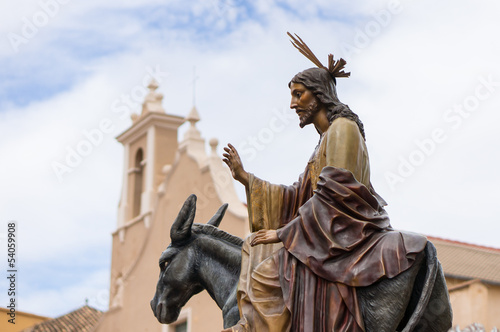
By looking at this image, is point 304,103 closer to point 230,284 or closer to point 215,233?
point 215,233

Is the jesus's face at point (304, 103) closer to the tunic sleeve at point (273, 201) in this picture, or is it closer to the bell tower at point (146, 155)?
the tunic sleeve at point (273, 201)

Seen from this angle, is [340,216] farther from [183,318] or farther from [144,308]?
[144,308]

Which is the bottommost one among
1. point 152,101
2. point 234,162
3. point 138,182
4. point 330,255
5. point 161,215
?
point 330,255

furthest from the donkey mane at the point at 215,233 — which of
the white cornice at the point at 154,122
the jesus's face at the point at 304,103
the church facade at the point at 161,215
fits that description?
the white cornice at the point at 154,122

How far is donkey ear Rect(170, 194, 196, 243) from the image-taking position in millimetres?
6348

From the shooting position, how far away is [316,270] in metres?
5.61

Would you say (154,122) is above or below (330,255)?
above

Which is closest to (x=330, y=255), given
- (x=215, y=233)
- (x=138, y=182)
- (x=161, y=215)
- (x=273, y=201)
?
(x=273, y=201)

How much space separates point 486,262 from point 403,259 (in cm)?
1724

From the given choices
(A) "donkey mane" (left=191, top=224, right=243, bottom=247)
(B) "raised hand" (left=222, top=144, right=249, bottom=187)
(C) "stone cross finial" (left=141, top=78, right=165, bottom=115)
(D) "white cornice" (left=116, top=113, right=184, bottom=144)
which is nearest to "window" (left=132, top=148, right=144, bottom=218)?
(D) "white cornice" (left=116, top=113, right=184, bottom=144)

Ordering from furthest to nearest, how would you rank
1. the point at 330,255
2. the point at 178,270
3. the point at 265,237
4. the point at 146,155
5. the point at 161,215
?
1. the point at 146,155
2. the point at 161,215
3. the point at 178,270
4. the point at 265,237
5. the point at 330,255

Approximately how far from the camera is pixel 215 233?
6512 millimetres

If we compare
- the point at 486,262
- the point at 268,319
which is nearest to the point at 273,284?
the point at 268,319

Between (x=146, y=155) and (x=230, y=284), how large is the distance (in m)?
21.6
